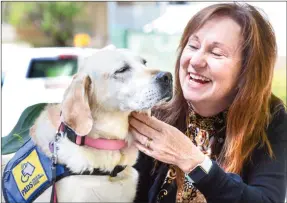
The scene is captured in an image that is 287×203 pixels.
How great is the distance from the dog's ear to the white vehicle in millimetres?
161

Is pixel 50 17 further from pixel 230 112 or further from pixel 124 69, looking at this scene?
pixel 230 112

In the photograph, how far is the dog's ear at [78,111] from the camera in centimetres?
79

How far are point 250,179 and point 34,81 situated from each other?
59cm

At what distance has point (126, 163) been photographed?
0.94 metres

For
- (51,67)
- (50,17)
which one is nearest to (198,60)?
(51,67)

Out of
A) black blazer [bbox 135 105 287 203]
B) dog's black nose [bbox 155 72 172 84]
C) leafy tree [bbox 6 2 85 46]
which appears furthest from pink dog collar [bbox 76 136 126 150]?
leafy tree [bbox 6 2 85 46]

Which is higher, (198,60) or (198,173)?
(198,60)

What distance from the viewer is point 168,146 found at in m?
0.79

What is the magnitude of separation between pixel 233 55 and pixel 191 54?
10 centimetres

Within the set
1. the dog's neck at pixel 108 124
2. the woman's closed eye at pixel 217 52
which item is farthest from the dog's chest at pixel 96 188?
the woman's closed eye at pixel 217 52

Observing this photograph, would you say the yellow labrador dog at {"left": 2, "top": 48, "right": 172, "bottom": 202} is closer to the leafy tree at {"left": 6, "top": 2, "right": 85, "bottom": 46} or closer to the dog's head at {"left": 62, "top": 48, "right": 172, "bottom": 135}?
the dog's head at {"left": 62, "top": 48, "right": 172, "bottom": 135}

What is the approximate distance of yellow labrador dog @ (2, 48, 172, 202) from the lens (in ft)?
2.64

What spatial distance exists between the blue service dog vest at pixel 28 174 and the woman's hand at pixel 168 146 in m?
0.20

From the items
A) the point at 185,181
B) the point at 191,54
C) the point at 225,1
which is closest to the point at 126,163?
the point at 185,181
